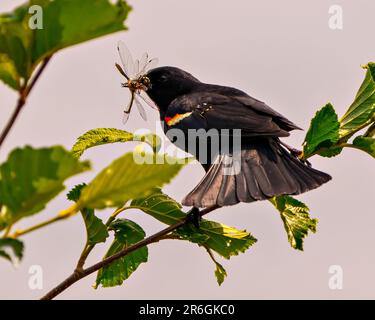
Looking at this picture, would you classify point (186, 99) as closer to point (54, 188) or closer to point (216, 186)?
point (216, 186)

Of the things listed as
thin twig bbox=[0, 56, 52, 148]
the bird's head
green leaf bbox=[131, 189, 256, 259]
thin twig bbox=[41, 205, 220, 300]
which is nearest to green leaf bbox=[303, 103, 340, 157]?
green leaf bbox=[131, 189, 256, 259]

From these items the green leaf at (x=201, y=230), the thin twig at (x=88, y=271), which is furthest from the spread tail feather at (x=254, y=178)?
the thin twig at (x=88, y=271)

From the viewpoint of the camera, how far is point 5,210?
0.87 meters

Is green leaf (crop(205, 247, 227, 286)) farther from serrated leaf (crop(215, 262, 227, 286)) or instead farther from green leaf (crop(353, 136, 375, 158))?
green leaf (crop(353, 136, 375, 158))

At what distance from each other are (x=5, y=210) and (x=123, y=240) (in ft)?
3.44

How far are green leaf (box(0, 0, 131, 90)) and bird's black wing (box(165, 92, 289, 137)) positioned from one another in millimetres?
2283

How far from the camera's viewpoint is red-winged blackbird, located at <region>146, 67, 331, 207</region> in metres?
2.53

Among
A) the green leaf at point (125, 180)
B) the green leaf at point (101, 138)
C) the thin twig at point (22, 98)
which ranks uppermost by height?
the thin twig at point (22, 98)

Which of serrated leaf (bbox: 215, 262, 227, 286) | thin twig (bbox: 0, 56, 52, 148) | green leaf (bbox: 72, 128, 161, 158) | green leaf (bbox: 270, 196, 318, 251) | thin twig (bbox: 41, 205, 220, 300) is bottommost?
serrated leaf (bbox: 215, 262, 227, 286)

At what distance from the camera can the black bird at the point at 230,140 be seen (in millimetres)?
2543

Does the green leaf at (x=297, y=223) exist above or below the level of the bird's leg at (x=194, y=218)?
below

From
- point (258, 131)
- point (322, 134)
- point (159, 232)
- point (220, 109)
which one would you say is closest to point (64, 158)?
point (159, 232)

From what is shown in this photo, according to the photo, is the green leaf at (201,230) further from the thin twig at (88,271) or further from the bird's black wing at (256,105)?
the bird's black wing at (256,105)

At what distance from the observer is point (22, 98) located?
2.84 feet
